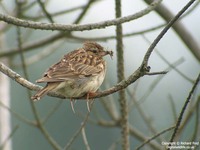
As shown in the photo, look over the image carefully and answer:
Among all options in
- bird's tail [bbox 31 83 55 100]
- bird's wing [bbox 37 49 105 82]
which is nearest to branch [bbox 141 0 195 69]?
bird's tail [bbox 31 83 55 100]

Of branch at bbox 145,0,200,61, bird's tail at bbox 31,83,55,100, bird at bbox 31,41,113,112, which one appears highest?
branch at bbox 145,0,200,61

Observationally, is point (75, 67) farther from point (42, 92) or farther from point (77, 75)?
point (42, 92)

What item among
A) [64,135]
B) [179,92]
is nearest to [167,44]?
[64,135]

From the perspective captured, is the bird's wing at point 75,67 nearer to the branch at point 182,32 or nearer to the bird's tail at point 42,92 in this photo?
the bird's tail at point 42,92

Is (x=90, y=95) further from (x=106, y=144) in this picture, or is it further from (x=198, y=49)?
(x=106, y=144)

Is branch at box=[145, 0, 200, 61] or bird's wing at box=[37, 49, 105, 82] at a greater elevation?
branch at box=[145, 0, 200, 61]

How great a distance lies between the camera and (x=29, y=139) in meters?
18.7

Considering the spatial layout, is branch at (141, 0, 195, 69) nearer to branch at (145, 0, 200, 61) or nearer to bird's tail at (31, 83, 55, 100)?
bird's tail at (31, 83, 55, 100)

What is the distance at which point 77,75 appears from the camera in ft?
18.5

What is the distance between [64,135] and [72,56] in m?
12.4

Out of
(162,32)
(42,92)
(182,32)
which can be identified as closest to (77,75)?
(42,92)

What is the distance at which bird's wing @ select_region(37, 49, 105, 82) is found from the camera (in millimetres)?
5464

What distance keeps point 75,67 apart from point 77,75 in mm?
204

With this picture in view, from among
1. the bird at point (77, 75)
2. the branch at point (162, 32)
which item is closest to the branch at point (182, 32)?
the bird at point (77, 75)
